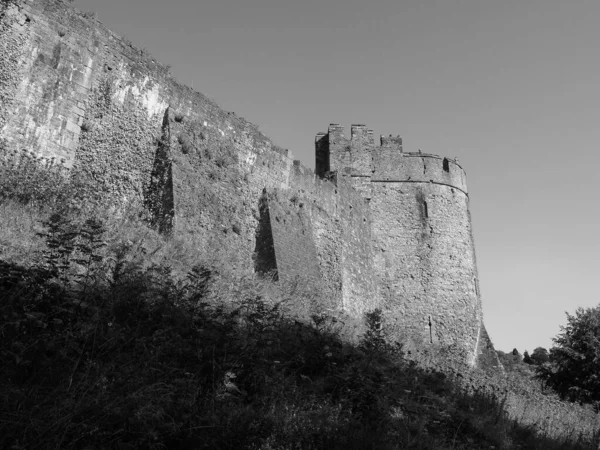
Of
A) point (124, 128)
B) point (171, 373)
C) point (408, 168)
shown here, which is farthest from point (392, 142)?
point (171, 373)

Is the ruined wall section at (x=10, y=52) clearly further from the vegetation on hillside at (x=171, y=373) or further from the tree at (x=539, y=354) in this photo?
the tree at (x=539, y=354)

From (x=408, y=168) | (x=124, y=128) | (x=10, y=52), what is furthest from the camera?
(x=408, y=168)

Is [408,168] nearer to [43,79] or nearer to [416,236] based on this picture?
[416,236]

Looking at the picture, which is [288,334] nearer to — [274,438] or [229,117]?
[274,438]

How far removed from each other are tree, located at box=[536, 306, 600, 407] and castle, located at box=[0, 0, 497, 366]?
2.72 meters

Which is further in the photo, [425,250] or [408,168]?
[408,168]

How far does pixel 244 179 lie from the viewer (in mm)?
13766

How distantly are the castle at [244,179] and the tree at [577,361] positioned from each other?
272cm

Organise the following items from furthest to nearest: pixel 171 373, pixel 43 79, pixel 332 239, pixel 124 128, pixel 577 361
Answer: pixel 577 361 < pixel 332 239 < pixel 124 128 < pixel 43 79 < pixel 171 373

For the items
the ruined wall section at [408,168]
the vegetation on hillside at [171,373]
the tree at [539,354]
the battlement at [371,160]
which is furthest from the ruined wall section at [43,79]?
the tree at [539,354]

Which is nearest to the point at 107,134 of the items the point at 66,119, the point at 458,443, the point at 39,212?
the point at 66,119

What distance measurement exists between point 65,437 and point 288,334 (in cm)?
408

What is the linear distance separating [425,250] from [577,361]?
7.24 metres

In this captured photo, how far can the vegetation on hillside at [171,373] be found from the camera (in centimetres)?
385
